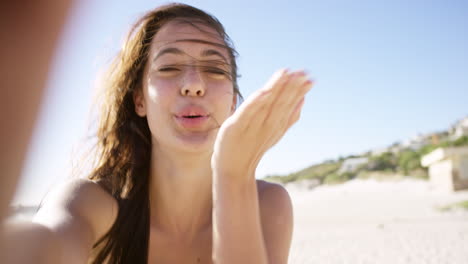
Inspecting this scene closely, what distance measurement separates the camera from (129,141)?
2.49 metres

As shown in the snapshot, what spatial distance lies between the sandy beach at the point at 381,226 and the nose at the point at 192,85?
7.61 m

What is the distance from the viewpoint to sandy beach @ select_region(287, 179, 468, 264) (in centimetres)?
898

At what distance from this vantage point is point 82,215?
1803 millimetres

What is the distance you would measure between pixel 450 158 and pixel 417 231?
28.6ft

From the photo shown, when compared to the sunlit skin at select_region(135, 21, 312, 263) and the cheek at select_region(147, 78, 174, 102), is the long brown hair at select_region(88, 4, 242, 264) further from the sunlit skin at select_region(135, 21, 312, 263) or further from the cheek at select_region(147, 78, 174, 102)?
the cheek at select_region(147, 78, 174, 102)

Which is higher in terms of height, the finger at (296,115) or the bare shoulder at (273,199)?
the finger at (296,115)

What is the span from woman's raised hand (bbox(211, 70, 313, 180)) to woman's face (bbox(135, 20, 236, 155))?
0.61m

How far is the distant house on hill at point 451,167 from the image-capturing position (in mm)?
18891

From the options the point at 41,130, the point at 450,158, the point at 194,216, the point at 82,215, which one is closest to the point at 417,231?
the point at 450,158

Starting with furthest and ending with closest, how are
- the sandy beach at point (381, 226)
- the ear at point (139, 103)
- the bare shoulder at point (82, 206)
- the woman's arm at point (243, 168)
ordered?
the sandy beach at point (381, 226)
the ear at point (139, 103)
the bare shoulder at point (82, 206)
the woman's arm at point (243, 168)

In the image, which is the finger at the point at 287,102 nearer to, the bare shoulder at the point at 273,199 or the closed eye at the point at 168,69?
the closed eye at the point at 168,69

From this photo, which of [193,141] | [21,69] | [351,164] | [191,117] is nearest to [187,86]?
[191,117]

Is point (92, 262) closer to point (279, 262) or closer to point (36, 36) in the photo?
point (279, 262)

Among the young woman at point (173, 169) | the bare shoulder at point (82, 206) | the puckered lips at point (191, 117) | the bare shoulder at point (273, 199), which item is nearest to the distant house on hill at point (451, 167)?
the bare shoulder at point (273, 199)
